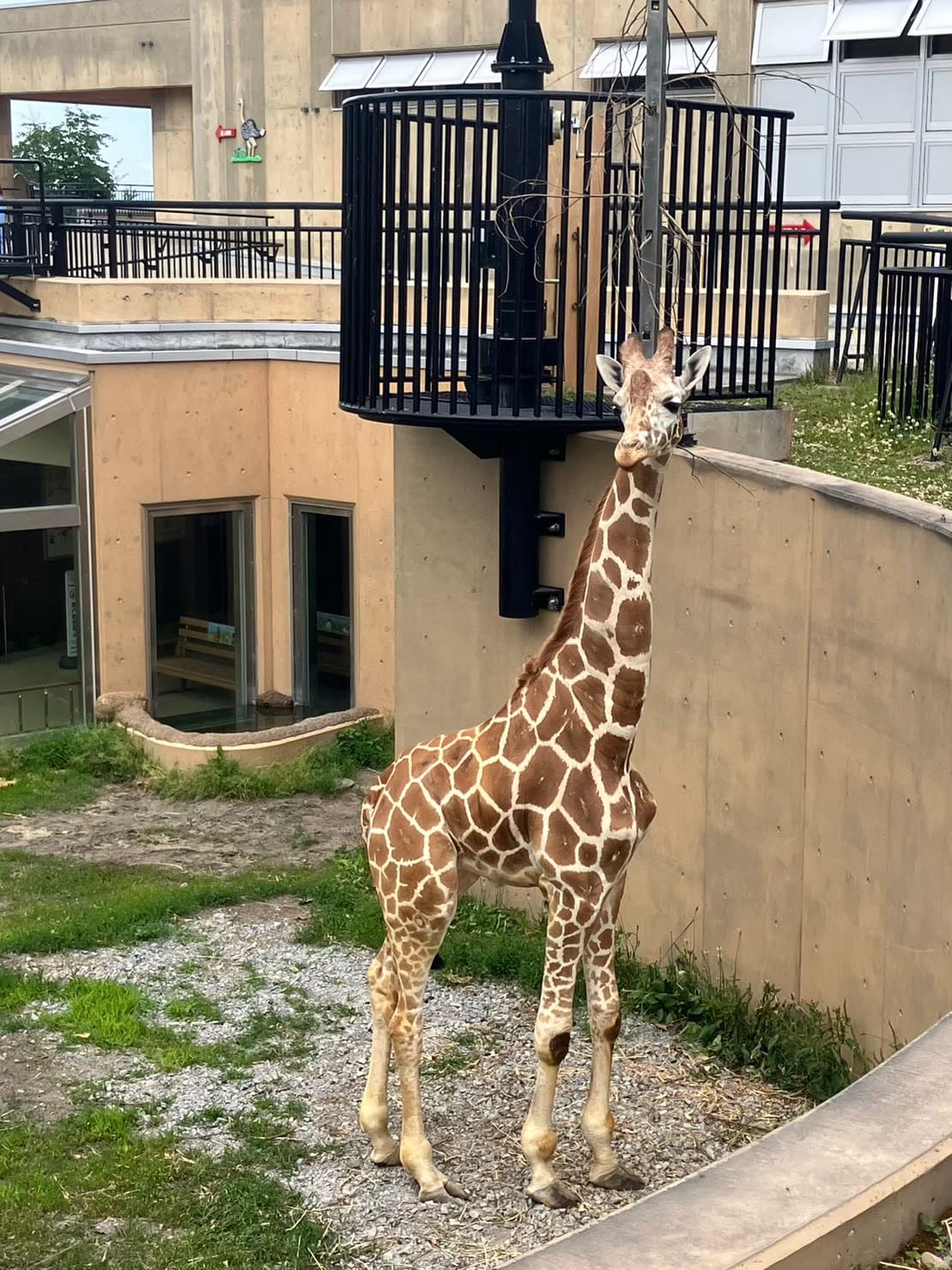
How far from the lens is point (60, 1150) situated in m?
6.50

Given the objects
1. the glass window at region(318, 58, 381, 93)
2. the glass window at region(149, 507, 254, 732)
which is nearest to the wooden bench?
the glass window at region(149, 507, 254, 732)

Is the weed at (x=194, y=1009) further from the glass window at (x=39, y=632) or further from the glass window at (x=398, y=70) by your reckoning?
the glass window at (x=398, y=70)

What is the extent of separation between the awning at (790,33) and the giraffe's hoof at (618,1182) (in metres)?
21.9

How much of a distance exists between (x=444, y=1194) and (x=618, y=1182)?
2.16 feet

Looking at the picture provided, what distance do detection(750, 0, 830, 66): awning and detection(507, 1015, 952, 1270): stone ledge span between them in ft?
77.6

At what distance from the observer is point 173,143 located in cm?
3791

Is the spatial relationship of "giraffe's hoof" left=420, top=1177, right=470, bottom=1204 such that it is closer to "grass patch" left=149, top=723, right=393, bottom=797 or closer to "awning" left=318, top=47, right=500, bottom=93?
"grass patch" left=149, top=723, right=393, bottom=797

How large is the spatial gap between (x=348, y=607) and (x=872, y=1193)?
13.0 m

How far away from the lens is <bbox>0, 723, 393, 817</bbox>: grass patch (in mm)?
13336

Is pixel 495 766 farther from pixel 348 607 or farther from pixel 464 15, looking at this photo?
pixel 464 15

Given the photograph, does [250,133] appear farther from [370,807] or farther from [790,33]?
[370,807]

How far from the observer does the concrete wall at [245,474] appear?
15.4 meters

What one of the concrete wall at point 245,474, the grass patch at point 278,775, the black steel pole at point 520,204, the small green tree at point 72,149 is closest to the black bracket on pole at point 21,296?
the concrete wall at point 245,474

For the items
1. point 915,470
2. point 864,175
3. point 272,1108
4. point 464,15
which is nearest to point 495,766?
point 272,1108
